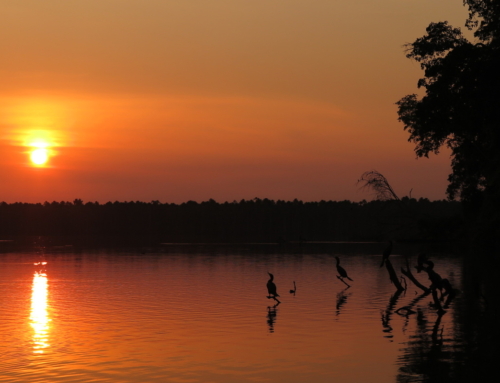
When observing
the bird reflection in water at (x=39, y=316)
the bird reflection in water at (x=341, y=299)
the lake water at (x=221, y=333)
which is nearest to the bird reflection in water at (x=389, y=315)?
the lake water at (x=221, y=333)

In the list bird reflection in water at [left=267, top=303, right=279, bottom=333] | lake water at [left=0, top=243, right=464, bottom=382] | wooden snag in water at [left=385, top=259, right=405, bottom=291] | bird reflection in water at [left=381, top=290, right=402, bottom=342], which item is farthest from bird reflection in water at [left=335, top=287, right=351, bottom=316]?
bird reflection in water at [left=267, top=303, right=279, bottom=333]

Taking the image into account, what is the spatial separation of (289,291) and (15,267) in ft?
113

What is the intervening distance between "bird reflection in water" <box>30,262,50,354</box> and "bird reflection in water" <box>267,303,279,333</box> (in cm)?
758

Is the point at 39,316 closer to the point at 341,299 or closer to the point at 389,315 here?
the point at 341,299

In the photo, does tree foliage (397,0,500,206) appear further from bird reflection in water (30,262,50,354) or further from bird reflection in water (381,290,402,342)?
bird reflection in water (30,262,50,354)

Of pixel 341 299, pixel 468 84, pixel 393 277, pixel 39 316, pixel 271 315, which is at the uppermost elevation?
pixel 468 84

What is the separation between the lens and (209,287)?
43562mm

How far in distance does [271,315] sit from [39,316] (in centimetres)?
930

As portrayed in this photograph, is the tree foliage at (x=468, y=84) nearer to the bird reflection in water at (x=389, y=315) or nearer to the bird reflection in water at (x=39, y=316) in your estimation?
the bird reflection in water at (x=389, y=315)

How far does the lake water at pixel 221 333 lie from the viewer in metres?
19.7

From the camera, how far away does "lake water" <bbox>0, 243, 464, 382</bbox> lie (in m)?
19.7

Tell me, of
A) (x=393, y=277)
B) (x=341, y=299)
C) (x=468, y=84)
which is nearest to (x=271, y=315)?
→ (x=341, y=299)

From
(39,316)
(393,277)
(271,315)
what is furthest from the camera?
(393,277)

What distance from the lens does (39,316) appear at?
102 feet
